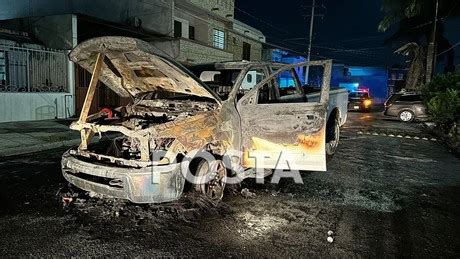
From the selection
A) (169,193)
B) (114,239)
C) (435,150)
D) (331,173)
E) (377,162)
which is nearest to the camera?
(114,239)

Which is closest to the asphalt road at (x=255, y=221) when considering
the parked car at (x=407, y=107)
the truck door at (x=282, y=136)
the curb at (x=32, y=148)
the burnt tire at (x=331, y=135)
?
the truck door at (x=282, y=136)

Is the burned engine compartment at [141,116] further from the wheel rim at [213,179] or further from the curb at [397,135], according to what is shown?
the curb at [397,135]

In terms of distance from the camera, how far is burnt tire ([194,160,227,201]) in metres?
4.53

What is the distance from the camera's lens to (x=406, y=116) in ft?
56.6

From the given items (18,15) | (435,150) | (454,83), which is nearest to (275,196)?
(435,150)

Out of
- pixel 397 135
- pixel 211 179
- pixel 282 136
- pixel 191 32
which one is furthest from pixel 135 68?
pixel 191 32

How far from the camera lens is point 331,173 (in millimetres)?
6602

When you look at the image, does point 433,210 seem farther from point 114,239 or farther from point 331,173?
point 114,239

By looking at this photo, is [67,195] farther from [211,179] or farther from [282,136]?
[282,136]

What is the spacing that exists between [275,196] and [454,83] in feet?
37.5

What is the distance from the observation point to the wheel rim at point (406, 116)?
17156 mm

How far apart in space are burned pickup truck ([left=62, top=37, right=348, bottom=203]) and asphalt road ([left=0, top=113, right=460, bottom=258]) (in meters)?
0.39

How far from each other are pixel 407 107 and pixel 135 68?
1582 cm

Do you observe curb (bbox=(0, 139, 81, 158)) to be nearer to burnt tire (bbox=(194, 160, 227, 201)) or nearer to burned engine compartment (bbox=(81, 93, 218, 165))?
burned engine compartment (bbox=(81, 93, 218, 165))
